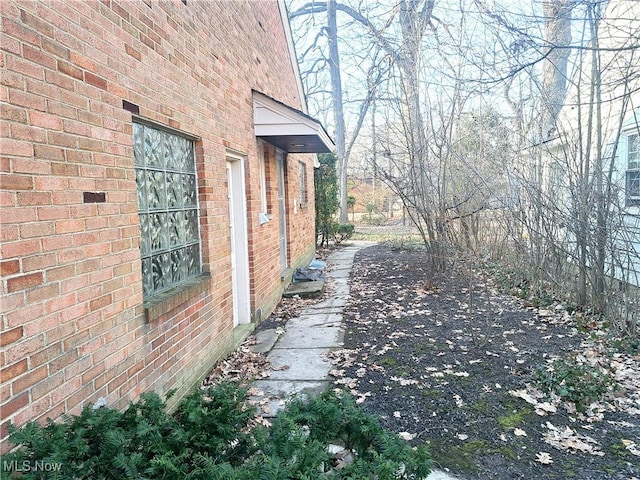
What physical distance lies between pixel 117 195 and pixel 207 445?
1632mm

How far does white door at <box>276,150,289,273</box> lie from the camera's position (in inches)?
328

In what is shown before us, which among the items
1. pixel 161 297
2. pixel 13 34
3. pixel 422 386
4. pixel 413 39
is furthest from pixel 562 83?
pixel 13 34

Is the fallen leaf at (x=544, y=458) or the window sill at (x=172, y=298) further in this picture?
the window sill at (x=172, y=298)

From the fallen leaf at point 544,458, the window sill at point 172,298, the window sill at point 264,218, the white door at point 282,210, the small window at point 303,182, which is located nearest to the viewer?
the fallen leaf at point 544,458

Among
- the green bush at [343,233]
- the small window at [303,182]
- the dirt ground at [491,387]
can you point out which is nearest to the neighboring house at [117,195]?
the dirt ground at [491,387]

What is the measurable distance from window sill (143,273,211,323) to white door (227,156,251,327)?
1.57 meters

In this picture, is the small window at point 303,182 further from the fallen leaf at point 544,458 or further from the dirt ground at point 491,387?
the fallen leaf at point 544,458

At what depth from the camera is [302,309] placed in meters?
7.25

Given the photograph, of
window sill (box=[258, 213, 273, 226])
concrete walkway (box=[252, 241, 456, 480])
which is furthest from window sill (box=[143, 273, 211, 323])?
window sill (box=[258, 213, 273, 226])

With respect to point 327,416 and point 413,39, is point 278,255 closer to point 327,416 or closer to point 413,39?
point 413,39

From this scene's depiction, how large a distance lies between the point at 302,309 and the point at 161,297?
13.1 ft

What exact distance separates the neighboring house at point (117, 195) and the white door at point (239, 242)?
26 mm

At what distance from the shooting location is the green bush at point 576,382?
3645mm

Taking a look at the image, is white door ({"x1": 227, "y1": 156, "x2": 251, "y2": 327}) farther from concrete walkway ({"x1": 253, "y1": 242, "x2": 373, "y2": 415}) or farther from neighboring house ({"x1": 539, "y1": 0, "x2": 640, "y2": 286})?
neighboring house ({"x1": 539, "y1": 0, "x2": 640, "y2": 286})
